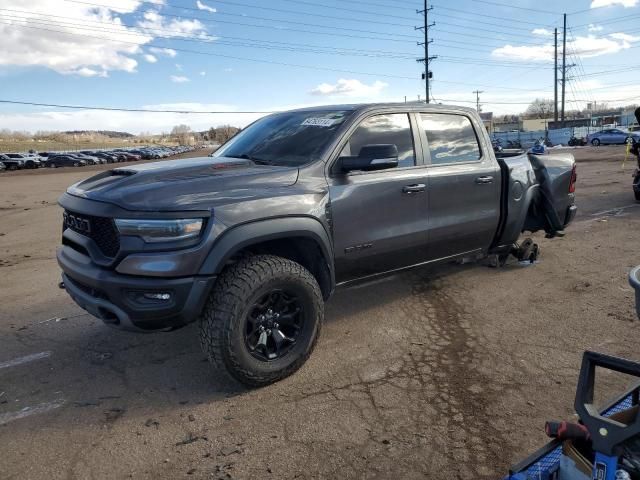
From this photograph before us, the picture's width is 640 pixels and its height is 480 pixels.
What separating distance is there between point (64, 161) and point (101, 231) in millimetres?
58278

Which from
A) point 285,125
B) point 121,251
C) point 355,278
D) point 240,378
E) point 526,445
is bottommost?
point 526,445

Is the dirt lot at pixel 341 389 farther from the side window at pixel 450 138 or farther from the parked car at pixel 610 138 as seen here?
the parked car at pixel 610 138

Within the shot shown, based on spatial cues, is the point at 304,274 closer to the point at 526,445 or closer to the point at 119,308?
the point at 119,308

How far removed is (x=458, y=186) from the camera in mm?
4543

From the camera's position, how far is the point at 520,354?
12.3 feet

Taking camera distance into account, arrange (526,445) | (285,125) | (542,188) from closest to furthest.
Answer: (526,445) < (285,125) < (542,188)

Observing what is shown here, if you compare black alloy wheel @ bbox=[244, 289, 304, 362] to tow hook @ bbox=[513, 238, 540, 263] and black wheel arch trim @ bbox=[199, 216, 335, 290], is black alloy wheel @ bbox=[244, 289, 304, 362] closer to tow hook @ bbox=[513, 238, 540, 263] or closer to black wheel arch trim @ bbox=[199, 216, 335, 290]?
black wheel arch trim @ bbox=[199, 216, 335, 290]

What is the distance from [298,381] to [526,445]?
1.50 metres

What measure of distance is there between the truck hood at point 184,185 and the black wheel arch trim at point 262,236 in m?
0.20

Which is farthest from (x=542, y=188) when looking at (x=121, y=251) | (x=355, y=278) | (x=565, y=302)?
(x=121, y=251)

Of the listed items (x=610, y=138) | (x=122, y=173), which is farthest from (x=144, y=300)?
(x=610, y=138)

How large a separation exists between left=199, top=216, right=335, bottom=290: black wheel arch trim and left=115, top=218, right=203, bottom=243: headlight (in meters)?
0.22

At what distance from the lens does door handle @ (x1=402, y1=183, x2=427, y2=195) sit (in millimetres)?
4109

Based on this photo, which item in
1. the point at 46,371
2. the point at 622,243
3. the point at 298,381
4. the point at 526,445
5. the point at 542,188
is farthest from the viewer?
the point at 622,243
